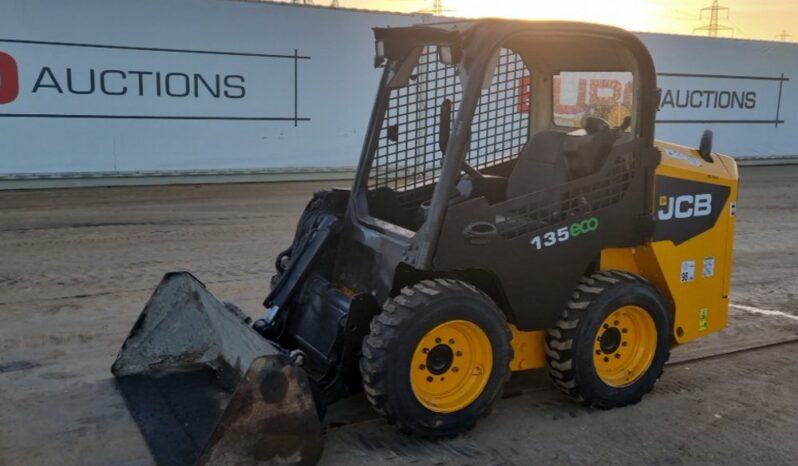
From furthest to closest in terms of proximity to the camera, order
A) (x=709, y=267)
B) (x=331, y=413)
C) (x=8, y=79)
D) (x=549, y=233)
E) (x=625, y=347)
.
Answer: (x=8, y=79), (x=709, y=267), (x=625, y=347), (x=331, y=413), (x=549, y=233)

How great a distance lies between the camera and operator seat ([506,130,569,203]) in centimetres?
413

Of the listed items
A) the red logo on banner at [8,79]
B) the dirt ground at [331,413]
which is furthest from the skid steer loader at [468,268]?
the red logo on banner at [8,79]

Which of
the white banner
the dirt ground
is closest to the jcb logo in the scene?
the dirt ground

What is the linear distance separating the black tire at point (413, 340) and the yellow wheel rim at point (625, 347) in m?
0.71

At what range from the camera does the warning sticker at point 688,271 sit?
4289 mm

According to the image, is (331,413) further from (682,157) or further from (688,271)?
(682,157)

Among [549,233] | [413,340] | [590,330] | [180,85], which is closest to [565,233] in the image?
[549,233]

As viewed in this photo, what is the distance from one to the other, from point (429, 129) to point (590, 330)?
4.79 ft

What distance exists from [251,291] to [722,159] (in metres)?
3.83

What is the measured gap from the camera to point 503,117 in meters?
4.52

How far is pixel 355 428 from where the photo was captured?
3844 mm

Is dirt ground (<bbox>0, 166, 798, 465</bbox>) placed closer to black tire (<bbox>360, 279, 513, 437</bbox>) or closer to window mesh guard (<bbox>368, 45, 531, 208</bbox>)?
black tire (<bbox>360, 279, 513, 437</bbox>)

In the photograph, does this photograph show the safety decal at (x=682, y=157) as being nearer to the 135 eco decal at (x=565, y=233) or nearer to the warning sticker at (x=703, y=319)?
the 135 eco decal at (x=565, y=233)

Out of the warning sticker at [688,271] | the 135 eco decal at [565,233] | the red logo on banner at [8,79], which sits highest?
the red logo on banner at [8,79]
